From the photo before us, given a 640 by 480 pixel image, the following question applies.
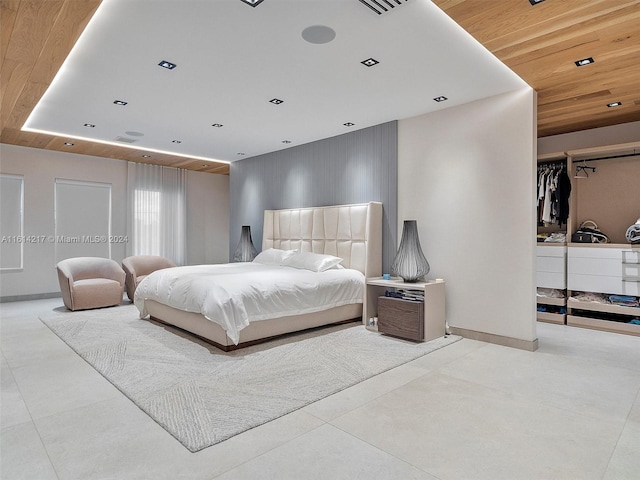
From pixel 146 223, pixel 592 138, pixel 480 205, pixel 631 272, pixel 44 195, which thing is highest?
pixel 592 138

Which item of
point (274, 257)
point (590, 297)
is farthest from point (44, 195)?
point (590, 297)

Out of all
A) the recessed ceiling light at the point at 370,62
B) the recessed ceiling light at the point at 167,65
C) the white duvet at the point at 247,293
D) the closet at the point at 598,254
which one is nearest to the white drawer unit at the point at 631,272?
the closet at the point at 598,254

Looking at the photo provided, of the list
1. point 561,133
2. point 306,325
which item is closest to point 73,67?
point 306,325

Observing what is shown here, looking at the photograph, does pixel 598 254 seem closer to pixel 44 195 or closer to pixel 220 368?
pixel 220 368

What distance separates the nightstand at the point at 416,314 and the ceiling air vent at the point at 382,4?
2526 mm

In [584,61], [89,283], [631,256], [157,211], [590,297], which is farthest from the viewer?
[157,211]

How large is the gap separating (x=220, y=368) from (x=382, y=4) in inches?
114

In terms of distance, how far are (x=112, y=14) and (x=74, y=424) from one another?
8.58 ft

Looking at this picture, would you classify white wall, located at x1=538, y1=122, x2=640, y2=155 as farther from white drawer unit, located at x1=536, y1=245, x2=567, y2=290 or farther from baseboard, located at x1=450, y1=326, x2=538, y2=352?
baseboard, located at x1=450, y1=326, x2=538, y2=352

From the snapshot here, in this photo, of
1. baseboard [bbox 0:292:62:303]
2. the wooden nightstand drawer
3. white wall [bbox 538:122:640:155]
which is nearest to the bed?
the wooden nightstand drawer

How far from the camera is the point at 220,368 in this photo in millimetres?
3066

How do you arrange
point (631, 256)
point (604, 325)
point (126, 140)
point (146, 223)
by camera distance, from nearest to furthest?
point (631, 256) → point (604, 325) → point (126, 140) → point (146, 223)

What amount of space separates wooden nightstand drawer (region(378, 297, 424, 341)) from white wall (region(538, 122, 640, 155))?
10.6ft

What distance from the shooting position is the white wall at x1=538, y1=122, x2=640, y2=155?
15.1 ft
